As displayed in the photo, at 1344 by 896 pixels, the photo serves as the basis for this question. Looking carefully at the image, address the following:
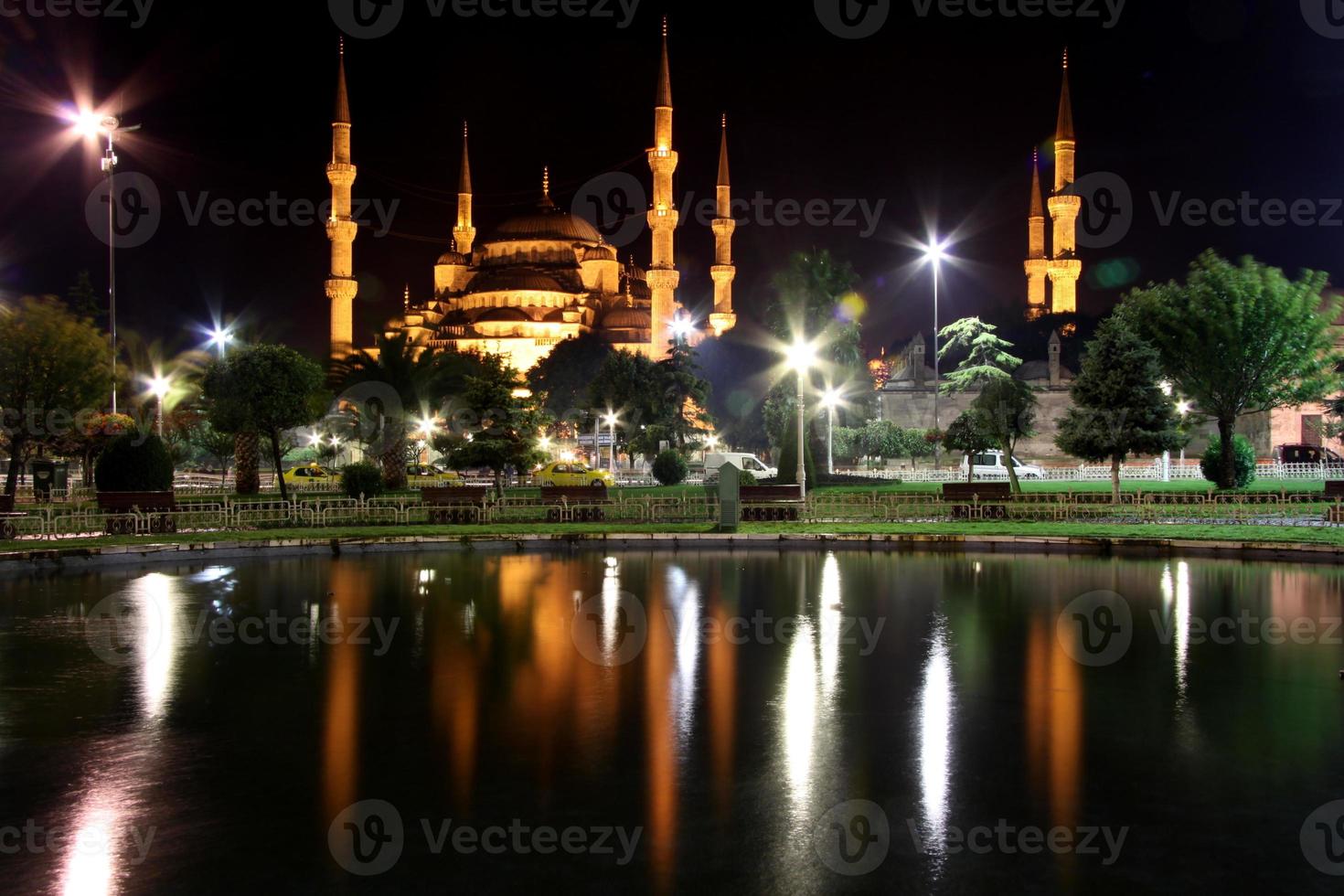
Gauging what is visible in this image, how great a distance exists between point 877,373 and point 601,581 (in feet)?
202

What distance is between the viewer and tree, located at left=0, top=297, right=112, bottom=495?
85.2 feet

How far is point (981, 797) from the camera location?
5805 millimetres

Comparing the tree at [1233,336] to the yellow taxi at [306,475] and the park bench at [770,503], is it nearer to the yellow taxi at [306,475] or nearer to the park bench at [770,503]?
the park bench at [770,503]

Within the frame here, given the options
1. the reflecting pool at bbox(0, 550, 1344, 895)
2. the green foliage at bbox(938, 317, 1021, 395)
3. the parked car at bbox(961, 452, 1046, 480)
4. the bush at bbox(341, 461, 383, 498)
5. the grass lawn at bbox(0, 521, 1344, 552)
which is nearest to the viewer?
the reflecting pool at bbox(0, 550, 1344, 895)

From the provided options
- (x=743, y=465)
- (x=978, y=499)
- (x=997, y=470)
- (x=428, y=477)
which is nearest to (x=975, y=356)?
(x=997, y=470)

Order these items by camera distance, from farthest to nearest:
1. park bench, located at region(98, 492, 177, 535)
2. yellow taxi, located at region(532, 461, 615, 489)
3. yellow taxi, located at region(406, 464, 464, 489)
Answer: yellow taxi, located at region(406, 464, 464, 489), yellow taxi, located at region(532, 461, 615, 489), park bench, located at region(98, 492, 177, 535)

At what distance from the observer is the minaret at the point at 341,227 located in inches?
2379

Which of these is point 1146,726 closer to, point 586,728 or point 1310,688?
point 1310,688

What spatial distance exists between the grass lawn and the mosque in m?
38.7

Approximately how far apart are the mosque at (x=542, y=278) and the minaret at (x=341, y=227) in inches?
2.0

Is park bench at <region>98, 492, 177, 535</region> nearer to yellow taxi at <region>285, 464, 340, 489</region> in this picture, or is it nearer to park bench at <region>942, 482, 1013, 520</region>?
park bench at <region>942, 482, 1013, 520</region>


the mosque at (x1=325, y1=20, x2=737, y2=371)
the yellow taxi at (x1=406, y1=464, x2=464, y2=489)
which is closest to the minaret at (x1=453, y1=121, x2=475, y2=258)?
the mosque at (x1=325, y1=20, x2=737, y2=371)

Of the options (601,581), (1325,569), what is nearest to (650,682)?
(601,581)

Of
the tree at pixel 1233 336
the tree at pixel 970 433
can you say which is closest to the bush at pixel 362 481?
the tree at pixel 970 433
